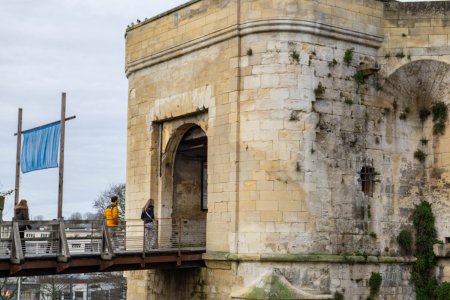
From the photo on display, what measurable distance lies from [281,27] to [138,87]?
5.75m

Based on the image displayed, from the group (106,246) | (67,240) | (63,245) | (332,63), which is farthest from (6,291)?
(332,63)

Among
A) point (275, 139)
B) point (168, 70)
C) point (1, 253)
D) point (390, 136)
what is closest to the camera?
point (1, 253)

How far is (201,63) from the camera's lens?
63.4 ft

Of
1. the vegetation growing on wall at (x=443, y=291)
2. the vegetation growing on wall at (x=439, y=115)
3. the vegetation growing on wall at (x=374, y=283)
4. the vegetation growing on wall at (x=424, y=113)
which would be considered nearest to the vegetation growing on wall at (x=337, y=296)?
the vegetation growing on wall at (x=374, y=283)

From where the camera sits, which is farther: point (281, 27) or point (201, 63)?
point (201, 63)

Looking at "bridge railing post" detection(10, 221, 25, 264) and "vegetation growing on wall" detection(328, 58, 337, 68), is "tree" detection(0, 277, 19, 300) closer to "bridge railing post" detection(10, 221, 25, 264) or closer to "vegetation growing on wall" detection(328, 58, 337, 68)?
"bridge railing post" detection(10, 221, 25, 264)

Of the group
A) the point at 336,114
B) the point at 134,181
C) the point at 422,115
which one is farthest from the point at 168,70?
the point at 422,115

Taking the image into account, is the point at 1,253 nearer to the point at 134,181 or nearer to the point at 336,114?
the point at 134,181

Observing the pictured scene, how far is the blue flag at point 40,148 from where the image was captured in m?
19.3

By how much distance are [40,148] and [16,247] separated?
4649 millimetres

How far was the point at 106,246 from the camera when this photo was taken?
17141mm

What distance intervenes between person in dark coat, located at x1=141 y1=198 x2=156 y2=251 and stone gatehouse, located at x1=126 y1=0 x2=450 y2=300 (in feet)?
3.65

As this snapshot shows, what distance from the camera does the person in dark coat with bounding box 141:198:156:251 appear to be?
782 inches

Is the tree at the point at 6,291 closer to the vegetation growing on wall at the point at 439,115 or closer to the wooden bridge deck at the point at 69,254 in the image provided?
the wooden bridge deck at the point at 69,254
